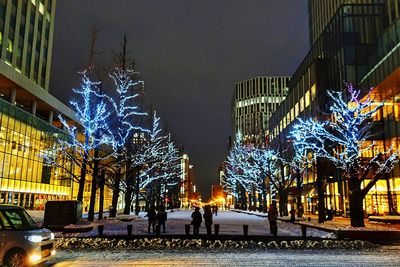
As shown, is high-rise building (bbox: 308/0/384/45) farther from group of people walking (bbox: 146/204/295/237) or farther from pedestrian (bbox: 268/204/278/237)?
group of people walking (bbox: 146/204/295/237)

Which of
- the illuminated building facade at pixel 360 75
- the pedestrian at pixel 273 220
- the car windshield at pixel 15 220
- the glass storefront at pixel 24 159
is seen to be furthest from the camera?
the glass storefront at pixel 24 159

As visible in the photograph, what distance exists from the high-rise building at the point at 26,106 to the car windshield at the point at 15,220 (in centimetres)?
3227

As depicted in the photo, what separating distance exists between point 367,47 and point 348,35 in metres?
2.73

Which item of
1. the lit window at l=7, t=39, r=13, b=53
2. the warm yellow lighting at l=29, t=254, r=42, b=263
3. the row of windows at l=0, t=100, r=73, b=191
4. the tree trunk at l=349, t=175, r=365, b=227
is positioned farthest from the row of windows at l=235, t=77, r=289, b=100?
the warm yellow lighting at l=29, t=254, r=42, b=263

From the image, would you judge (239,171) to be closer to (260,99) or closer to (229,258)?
(229,258)

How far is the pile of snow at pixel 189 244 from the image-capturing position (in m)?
17.1

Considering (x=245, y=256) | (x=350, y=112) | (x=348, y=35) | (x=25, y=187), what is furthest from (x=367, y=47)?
(x=25, y=187)

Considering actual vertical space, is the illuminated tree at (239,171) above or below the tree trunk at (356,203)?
above

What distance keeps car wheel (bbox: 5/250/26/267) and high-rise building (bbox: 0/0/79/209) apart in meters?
33.6

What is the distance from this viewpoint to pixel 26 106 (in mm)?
58469

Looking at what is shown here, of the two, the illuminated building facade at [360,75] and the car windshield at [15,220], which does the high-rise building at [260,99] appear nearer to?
the illuminated building facade at [360,75]

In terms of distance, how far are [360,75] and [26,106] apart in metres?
44.6

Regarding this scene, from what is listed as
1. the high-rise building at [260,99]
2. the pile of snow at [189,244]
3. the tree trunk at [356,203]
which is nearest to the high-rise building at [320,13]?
the tree trunk at [356,203]

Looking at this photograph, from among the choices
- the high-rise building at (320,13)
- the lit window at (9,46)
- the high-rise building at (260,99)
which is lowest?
the lit window at (9,46)
